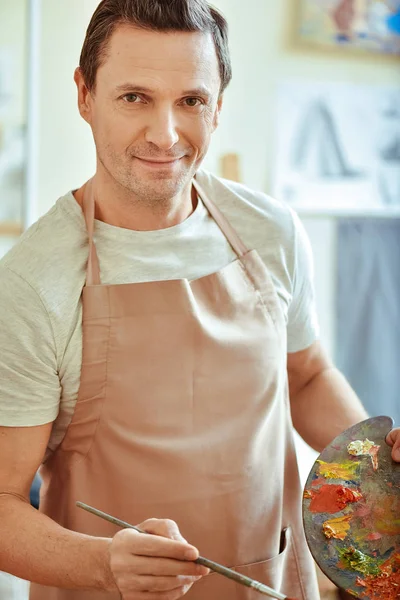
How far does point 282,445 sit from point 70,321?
0.49 metres

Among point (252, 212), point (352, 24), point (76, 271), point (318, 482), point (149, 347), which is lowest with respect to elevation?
point (318, 482)

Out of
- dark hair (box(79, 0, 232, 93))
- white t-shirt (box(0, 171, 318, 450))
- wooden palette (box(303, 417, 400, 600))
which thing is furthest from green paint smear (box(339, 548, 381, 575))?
dark hair (box(79, 0, 232, 93))

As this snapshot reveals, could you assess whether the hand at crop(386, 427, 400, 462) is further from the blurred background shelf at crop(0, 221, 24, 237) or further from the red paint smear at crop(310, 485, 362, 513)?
the blurred background shelf at crop(0, 221, 24, 237)

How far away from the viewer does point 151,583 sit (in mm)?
1236

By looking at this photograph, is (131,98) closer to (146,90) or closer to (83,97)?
(146,90)

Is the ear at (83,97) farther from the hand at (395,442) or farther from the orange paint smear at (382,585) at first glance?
the orange paint smear at (382,585)

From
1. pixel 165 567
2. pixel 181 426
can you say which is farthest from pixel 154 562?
pixel 181 426

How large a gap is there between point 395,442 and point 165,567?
52 centimetres

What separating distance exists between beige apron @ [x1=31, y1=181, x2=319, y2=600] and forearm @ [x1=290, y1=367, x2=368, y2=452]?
0.16m

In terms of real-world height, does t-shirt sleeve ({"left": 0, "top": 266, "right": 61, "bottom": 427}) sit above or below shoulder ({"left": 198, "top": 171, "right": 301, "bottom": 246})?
below

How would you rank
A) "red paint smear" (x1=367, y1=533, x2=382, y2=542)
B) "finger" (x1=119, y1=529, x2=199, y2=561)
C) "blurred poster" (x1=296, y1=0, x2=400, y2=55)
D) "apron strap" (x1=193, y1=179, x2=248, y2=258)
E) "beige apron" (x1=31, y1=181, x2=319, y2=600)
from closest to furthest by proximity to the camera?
"finger" (x1=119, y1=529, x2=199, y2=561), "red paint smear" (x1=367, y1=533, x2=382, y2=542), "beige apron" (x1=31, y1=181, x2=319, y2=600), "apron strap" (x1=193, y1=179, x2=248, y2=258), "blurred poster" (x1=296, y1=0, x2=400, y2=55)

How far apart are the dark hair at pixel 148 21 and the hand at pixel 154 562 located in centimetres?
77

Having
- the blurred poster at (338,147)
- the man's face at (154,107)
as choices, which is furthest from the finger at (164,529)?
the blurred poster at (338,147)

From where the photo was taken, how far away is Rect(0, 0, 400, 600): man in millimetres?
1432
